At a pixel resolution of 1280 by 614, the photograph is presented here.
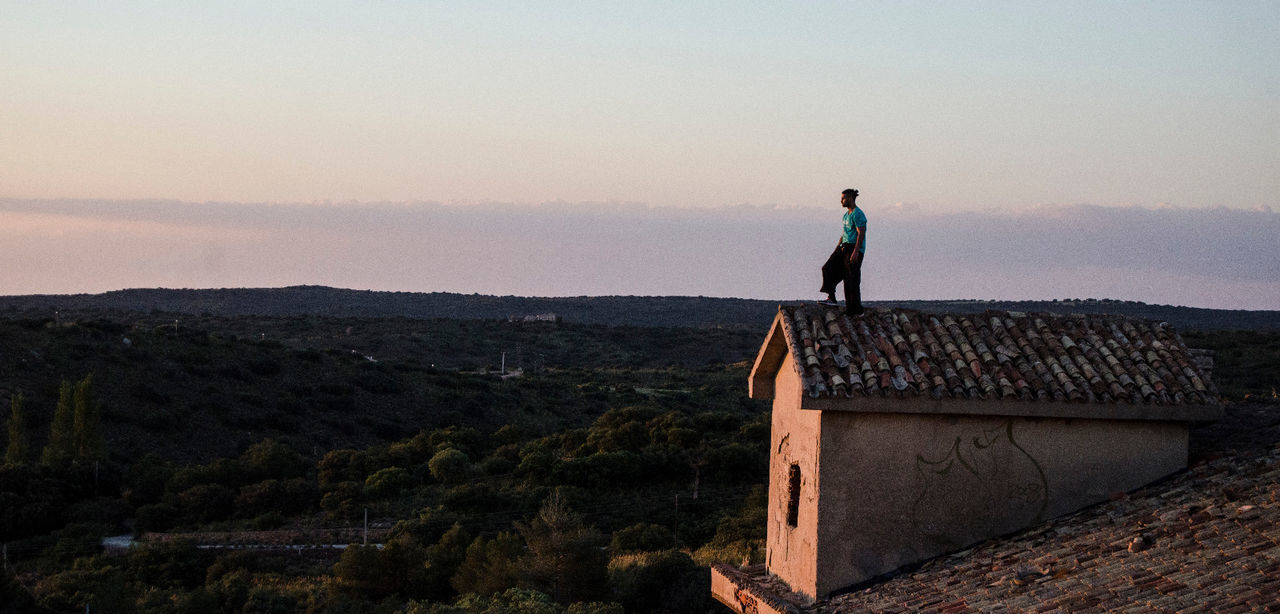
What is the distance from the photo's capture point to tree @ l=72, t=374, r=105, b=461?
35.0 meters

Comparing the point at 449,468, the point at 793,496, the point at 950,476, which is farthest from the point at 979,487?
the point at 449,468

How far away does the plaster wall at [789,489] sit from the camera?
9602 millimetres

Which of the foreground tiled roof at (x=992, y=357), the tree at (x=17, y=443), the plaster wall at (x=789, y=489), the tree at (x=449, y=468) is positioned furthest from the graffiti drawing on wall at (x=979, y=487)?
the tree at (x=17, y=443)

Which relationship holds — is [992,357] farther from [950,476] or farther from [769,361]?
[769,361]

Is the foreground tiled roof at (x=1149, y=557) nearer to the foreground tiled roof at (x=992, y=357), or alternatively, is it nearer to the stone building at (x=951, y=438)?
the stone building at (x=951, y=438)

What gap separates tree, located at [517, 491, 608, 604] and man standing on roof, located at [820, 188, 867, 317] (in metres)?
10.6

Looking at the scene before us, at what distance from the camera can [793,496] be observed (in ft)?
34.0

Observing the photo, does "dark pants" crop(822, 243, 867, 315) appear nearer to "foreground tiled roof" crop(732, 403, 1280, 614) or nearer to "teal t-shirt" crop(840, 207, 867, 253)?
"teal t-shirt" crop(840, 207, 867, 253)

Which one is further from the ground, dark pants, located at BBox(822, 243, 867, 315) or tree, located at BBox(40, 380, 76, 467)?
dark pants, located at BBox(822, 243, 867, 315)

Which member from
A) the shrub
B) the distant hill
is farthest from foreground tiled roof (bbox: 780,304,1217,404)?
the distant hill

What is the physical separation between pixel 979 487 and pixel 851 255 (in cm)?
234

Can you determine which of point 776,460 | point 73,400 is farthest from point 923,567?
point 73,400

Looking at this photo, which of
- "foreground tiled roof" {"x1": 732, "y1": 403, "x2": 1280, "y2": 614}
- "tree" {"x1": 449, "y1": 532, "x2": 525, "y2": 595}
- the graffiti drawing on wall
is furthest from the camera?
"tree" {"x1": 449, "y1": 532, "x2": 525, "y2": 595}

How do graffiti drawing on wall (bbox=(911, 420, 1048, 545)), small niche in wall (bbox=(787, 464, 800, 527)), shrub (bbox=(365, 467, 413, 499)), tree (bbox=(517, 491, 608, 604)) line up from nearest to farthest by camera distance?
graffiti drawing on wall (bbox=(911, 420, 1048, 545)) < small niche in wall (bbox=(787, 464, 800, 527)) < tree (bbox=(517, 491, 608, 604)) < shrub (bbox=(365, 467, 413, 499))
